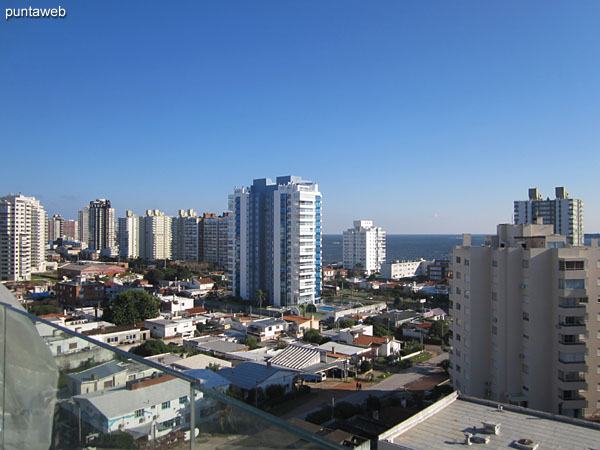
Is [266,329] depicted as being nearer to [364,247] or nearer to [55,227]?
[364,247]

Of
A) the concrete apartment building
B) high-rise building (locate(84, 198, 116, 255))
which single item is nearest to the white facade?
the concrete apartment building

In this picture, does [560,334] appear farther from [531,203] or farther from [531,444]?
[531,203]

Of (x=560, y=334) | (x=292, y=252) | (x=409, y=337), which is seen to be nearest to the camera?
(x=560, y=334)

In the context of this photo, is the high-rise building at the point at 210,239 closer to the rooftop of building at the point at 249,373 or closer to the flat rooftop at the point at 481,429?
the rooftop of building at the point at 249,373

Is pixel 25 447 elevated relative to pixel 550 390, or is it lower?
elevated

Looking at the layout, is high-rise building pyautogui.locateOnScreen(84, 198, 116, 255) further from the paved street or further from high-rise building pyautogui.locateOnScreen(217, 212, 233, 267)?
the paved street

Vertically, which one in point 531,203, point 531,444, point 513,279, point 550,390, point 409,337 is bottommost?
point 409,337

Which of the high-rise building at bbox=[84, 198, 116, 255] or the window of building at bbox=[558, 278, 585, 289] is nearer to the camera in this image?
the window of building at bbox=[558, 278, 585, 289]

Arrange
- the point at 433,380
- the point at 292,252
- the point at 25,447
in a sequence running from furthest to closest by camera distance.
→ the point at 292,252 < the point at 433,380 < the point at 25,447

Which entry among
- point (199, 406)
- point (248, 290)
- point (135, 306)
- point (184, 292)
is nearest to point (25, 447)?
point (199, 406)
